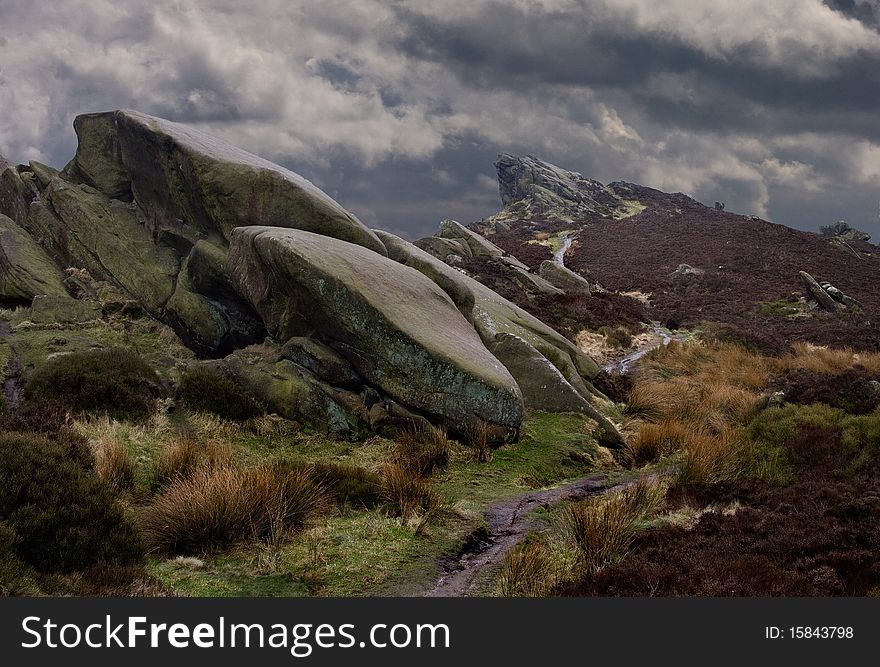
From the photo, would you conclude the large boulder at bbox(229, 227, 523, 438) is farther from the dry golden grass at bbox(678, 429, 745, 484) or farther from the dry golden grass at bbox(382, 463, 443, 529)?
the dry golden grass at bbox(678, 429, 745, 484)

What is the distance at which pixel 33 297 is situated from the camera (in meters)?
18.9

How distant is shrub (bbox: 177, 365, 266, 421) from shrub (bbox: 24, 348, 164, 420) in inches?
26.7

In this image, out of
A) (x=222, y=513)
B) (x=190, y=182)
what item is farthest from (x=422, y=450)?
(x=190, y=182)

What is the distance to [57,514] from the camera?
6250 mm

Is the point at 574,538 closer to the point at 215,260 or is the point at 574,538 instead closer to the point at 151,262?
the point at 215,260

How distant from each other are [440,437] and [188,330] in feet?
31.5

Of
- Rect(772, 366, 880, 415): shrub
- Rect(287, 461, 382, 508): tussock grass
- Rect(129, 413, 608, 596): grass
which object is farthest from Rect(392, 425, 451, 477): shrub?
Rect(772, 366, 880, 415): shrub

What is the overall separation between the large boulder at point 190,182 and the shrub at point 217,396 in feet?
19.9

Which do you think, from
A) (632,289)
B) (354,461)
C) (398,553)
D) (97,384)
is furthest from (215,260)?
(632,289)

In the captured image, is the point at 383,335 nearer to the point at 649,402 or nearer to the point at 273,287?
the point at 273,287

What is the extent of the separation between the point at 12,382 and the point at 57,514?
8.25 meters

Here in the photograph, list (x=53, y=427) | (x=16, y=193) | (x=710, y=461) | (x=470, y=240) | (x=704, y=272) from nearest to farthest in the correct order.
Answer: (x=53, y=427), (x=710, y=461), (x=16, y=193), (x=470, y=240), (x=704, y=272)

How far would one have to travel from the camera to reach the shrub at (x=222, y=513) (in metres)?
7.27

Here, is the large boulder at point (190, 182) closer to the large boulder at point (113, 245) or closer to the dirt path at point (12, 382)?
the large boulder at point (113, 245)
